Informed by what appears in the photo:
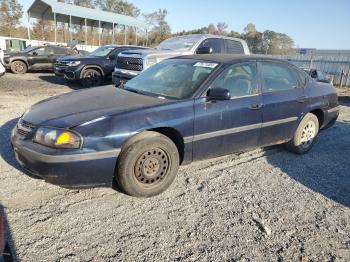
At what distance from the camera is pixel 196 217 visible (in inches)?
133

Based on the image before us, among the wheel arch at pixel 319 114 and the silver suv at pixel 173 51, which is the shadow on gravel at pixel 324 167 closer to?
the wheel arch at pixel 319 114

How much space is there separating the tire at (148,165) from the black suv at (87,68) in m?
8.81

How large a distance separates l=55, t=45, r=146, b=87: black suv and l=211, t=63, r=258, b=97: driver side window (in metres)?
8.31

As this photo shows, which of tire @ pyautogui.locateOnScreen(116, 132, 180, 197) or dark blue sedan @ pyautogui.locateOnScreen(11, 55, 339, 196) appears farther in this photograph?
tire @ pyautogui.locateOnScreen(116, 132, 180, 197)

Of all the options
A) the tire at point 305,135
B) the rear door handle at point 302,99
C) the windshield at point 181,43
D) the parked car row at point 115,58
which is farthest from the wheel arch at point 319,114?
the windshield at point 181,43

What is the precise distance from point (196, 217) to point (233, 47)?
774cm

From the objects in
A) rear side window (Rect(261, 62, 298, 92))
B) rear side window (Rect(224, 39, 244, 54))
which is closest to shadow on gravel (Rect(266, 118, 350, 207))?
rear side window (Rect(261, 62, 298, 92))

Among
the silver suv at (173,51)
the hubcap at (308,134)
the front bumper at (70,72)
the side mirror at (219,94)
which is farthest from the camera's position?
the front bumper at (70,72)

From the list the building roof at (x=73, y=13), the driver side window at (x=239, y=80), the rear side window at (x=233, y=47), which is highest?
the building roof at (x=73, y=13)

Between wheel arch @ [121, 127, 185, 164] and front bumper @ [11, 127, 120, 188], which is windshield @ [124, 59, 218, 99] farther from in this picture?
front bumper @ [11, 127, 120, 188]

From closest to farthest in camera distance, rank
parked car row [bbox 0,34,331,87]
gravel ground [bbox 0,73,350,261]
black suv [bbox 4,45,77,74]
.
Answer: gravel ground [bbox 0,73,350,261] → parked car row [bbox 0,34,331,87] → black suv [bbox 4,45,77,74]

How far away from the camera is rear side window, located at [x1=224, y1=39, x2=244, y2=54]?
32.8 ft

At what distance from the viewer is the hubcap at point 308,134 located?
5512 millimetres

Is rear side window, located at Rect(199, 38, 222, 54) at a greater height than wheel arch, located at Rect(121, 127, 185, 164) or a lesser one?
Result: greater
